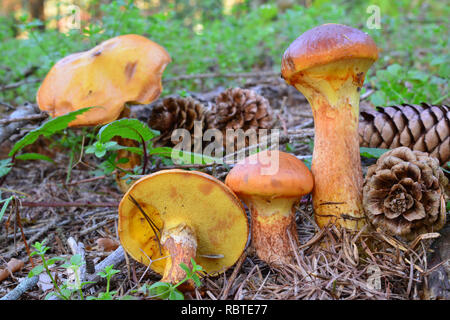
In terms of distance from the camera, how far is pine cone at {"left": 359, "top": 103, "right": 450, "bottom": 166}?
2.20 metres

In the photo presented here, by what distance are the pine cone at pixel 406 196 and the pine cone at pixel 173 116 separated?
5.35 feet

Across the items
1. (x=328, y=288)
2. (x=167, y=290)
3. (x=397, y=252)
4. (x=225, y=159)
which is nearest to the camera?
(x=167, y=290)

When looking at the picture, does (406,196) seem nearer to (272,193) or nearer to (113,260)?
(272,193)

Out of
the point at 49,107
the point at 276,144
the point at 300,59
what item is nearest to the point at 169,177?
the point at 300,59

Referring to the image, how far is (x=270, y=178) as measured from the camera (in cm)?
161

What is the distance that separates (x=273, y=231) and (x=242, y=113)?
4.49 ft

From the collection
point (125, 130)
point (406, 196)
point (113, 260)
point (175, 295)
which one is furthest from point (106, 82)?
point (406, 196)

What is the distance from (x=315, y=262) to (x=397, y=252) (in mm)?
408

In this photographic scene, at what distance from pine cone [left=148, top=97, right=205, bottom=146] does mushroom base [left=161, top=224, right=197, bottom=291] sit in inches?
54.2

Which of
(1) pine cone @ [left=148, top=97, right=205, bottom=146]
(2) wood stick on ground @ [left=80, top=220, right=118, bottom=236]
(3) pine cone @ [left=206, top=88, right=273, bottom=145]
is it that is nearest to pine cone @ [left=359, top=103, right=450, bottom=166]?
(3) pine cone @ [left=206, top=88, right=273, bottom=145]

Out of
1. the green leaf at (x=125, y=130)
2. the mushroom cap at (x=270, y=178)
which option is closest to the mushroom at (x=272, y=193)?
the mushroom cap at (x=270, y=178)

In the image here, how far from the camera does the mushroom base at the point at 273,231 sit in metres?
1.81

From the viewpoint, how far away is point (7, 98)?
4.29m
